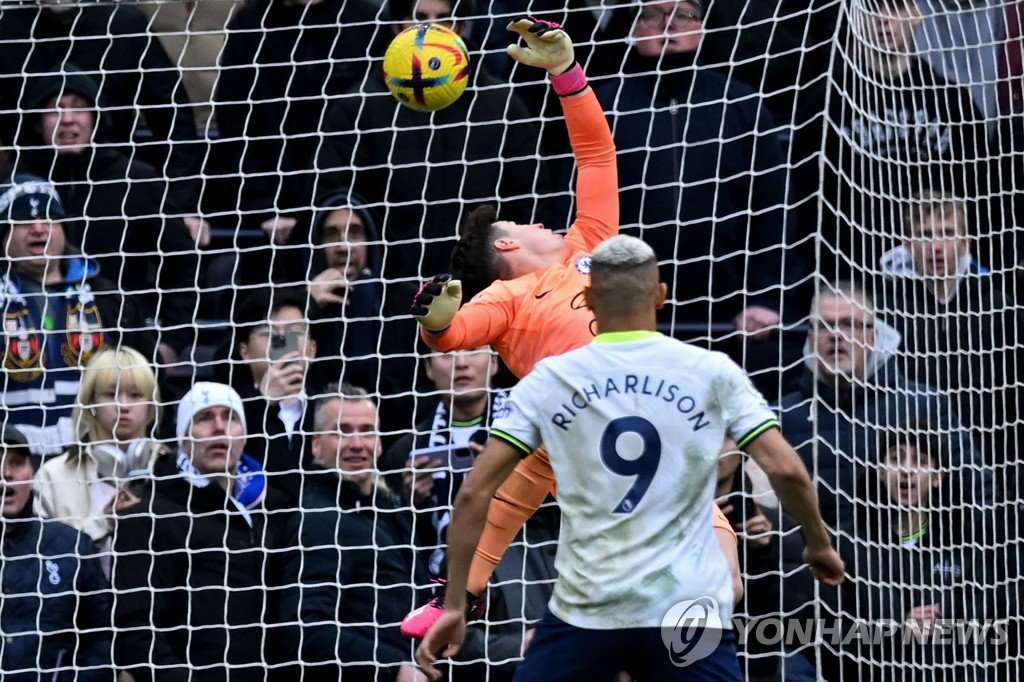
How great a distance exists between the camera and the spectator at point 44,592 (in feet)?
19.6

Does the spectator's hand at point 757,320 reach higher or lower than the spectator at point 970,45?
lower

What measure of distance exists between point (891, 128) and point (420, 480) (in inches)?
92.9

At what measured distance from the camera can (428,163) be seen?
670 centimetres

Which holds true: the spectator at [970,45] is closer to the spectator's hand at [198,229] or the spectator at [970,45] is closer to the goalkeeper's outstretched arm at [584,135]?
the goalkeeper's outstretched arm at [584,135]

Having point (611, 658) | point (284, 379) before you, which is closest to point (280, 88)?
point (284, 379)

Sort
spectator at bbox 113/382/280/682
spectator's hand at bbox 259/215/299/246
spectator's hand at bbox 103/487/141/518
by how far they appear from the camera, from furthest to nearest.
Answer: spectator's hand at bbox 259/215/299/246 < spectator's hand at bbox 103/487/141/518 < spectator at bbox 113/382/280/682

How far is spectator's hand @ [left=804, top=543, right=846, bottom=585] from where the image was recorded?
12.1ft

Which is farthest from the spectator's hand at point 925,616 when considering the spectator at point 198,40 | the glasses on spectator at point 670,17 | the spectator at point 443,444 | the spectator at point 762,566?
the spectator at point 198,40

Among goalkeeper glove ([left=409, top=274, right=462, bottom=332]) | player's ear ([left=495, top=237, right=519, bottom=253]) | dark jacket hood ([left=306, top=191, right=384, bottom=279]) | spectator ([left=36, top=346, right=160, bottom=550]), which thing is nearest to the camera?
goalkeeper glove ([left=409, top=274, right=462, bottom=332])

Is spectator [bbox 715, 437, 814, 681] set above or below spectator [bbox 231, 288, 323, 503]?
below

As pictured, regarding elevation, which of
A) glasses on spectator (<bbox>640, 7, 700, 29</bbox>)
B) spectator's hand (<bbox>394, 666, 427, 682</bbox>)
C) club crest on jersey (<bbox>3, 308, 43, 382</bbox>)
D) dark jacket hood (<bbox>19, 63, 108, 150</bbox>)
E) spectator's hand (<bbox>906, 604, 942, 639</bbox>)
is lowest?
spectator's hand (<bbox>394, 666, 427, 682</bbox>)

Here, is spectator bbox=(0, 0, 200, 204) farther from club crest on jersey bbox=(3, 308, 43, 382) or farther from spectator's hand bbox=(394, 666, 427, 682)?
spectator's hand bbox=(394, 666, 427, 682)

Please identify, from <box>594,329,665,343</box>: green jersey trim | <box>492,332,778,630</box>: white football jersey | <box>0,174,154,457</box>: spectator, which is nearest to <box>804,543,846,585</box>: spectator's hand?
<box>492,332,778,630</box>: white football jersey

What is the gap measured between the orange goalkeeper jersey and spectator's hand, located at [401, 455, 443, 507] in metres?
1.13
